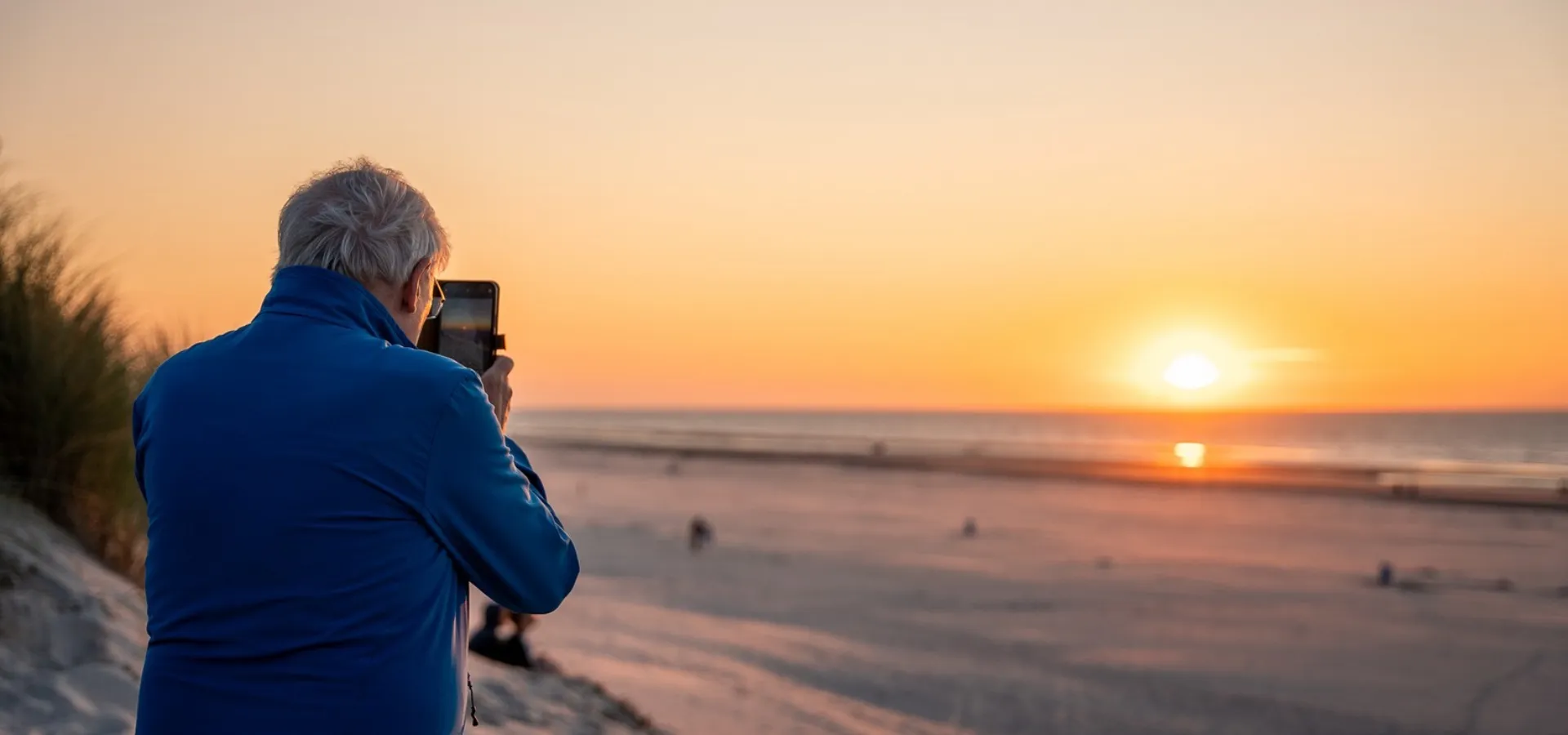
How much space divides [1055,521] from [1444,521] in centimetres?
793

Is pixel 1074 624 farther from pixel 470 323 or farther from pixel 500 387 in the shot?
pixel 500 387

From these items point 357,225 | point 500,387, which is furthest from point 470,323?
point 357,225

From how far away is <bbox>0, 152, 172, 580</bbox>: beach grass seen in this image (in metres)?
5.12

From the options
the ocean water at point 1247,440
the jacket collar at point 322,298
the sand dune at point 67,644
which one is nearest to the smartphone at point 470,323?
the jacket collar at point 322,298

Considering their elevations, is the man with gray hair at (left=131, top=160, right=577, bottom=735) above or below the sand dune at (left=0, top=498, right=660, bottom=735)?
above

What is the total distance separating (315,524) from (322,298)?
0.36m

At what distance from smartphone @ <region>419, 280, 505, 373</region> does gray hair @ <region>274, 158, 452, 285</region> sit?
43cm

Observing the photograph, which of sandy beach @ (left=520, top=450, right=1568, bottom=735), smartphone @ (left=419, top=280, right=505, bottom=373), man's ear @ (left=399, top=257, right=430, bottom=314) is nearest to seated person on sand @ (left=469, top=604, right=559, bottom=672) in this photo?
sandy beach @ (left=520, top=450, right=1568, bottom=735)

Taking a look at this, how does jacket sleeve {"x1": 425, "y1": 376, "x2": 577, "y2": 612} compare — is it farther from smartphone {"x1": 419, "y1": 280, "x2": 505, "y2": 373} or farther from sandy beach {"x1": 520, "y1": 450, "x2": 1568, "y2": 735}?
sandy beach {"x1": 520, "y1": 450, "x2": 1568, "y2": 735}

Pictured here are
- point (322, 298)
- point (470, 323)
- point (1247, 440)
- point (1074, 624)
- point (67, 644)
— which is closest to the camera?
point (322, 298)

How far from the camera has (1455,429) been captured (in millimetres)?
85375

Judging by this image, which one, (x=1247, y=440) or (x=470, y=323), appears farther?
(x=1247, y=440)

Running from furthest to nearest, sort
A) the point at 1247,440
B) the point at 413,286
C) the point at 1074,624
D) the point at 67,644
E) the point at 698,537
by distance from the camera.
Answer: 1. the point at 1247,440
2. the point at 698,537
3. the point at 1074,624
4. the point at 67,644
5. the point at 413,286

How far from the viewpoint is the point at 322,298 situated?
1.74 meters
